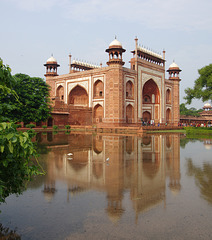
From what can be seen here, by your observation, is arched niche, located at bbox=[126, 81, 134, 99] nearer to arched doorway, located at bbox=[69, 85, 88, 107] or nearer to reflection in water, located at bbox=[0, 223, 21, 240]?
arched doorway, located at bbox=[69, 85, 88, 107]

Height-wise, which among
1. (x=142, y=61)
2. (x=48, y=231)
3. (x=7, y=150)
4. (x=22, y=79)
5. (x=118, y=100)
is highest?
(x=142, y=61)

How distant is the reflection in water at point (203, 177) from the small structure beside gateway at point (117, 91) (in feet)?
76.3

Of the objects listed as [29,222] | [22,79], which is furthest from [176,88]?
[29,222]

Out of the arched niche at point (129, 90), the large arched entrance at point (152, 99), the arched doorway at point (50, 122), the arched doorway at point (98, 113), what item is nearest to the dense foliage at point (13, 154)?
the arched doorway at point (50, 122)

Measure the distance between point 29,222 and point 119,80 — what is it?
2805 centimetres

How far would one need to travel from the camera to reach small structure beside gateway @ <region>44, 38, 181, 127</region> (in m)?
30.5

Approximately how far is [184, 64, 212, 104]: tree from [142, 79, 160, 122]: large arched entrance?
36.5 feet

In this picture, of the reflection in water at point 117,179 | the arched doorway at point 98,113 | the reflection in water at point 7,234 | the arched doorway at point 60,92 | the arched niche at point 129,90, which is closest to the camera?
the reflection in water at point 7,234

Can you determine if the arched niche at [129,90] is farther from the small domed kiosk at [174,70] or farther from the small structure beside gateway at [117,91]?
the small domed kiosk at [174,70]

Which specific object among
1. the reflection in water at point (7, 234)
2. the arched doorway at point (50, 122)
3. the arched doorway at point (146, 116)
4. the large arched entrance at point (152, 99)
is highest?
the large arched entrance at point (152, 99)

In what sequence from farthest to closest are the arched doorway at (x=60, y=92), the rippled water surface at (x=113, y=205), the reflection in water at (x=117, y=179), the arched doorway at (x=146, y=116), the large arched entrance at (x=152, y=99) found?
the arched doorway at (x=60, y=92), the large arched entrance at (x=152, y=99), the arched doorway at (x=146, y=116), the reflection in water at (x=117, y=179), the rippled water surface at (x=113, y=205)

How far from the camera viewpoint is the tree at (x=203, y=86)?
25.3 metres

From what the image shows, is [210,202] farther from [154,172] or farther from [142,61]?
[142,61]

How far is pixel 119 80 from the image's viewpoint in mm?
30203
